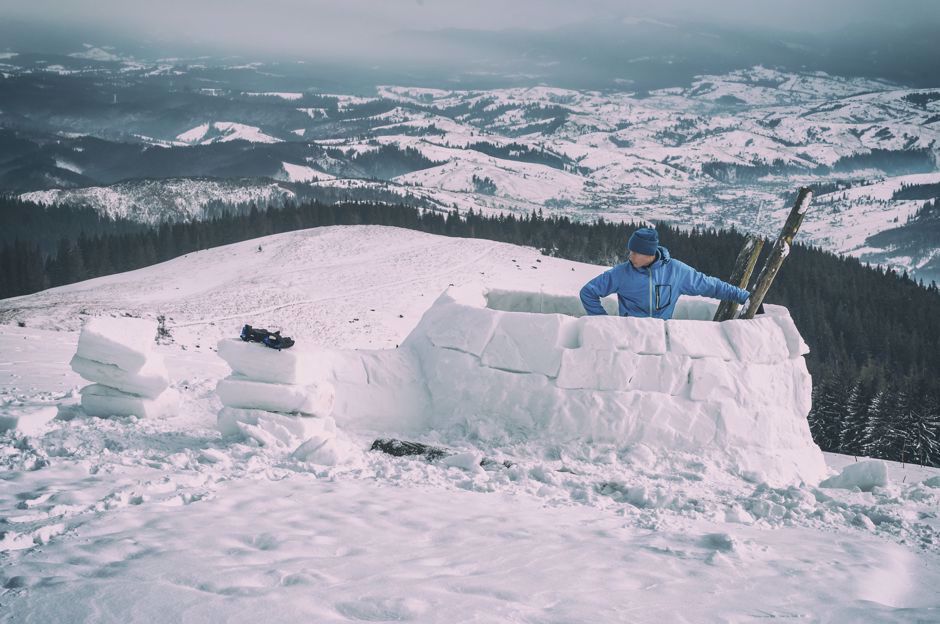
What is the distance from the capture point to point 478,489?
5.48m

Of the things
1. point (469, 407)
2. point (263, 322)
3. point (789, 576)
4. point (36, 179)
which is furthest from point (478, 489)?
point (36, 179)

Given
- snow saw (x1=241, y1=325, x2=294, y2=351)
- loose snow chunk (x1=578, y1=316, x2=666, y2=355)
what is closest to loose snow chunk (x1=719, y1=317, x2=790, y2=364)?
loose snow chunk (x1=578, y1=316, x2=666, y2=355)

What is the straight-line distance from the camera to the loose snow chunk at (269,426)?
6379mm

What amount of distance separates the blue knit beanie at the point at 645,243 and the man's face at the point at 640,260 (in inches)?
2.1

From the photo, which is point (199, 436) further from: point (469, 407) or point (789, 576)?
point (789, 576)

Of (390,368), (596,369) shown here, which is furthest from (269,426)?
(596,369)

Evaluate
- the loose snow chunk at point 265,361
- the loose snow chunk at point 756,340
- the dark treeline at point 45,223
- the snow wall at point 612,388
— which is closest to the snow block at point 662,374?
the snow wall at point 612,388

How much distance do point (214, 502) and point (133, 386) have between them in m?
3.20

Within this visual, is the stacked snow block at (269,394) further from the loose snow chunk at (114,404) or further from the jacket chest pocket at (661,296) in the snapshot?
the jacket chest pocket at (661,296)

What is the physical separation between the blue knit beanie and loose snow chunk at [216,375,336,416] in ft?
12.6

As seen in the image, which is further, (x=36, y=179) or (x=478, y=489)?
(x=36, y=179)

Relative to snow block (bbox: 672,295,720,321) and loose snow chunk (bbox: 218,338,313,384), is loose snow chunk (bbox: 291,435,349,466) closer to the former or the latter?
loose snow chunk (bbox: 218,338,313,384)

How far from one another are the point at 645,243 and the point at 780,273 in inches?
2437

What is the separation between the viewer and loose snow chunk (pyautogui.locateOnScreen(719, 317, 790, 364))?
23.1 ft
